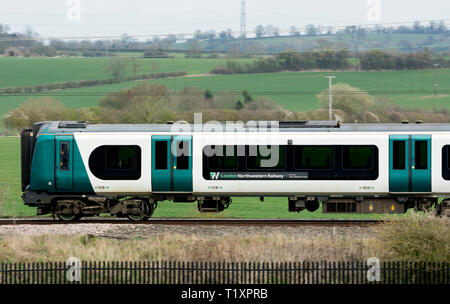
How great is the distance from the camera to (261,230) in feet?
76.8

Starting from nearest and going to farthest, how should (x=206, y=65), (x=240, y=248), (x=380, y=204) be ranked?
1. (x=240, y=248)
2. (x=380, y=204)
3. (x=206, y=65)

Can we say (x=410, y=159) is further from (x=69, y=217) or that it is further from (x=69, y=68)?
(x=69, y=68)

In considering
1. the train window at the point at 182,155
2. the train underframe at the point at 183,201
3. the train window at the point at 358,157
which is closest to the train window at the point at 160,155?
the train window at the point at 182,155

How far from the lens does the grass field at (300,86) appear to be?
292ft

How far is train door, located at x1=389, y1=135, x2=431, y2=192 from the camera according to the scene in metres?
24.6

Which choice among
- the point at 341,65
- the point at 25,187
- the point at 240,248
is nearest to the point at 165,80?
the point at 341,65

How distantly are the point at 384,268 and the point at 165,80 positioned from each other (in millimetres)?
78694

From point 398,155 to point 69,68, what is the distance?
297 feet

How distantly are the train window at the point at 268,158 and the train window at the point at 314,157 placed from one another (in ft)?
1.78

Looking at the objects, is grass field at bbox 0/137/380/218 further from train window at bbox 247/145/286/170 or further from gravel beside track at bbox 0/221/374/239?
train window at bbox 247/145/286/170

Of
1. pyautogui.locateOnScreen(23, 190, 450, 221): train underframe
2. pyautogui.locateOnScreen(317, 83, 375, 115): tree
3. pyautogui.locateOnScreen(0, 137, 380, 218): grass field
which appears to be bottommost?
pyautogui.locateOnScreen(0, 137, 380, 218): grass field

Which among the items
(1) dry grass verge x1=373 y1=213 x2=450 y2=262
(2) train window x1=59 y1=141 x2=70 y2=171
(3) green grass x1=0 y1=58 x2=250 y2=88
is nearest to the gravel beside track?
(2) train window x1=59 y1=141 x2=70 y2=171

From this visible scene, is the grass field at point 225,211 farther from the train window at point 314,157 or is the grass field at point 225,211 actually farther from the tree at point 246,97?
the tree at point 246,97

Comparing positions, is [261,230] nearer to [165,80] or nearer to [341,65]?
[165,80]
